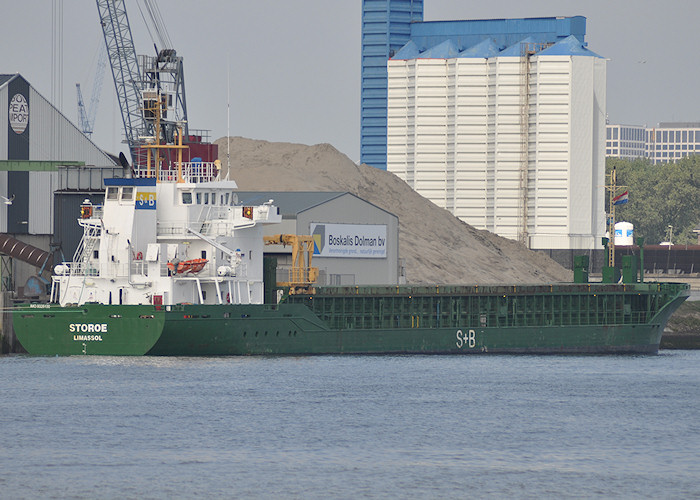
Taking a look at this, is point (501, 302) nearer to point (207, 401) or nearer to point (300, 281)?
point (300, 281)

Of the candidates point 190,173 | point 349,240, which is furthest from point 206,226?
point 349,240

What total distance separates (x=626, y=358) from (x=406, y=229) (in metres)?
44.6

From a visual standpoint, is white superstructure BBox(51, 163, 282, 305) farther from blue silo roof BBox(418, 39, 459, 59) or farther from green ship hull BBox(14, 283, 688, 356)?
blue silo roof BBox(418, 39, 459, 59)

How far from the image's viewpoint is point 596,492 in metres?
36.7

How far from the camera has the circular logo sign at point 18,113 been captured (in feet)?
260

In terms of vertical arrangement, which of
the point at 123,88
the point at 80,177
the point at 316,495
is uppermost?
the point at 123,88

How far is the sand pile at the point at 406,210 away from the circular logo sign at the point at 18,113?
1152 inches

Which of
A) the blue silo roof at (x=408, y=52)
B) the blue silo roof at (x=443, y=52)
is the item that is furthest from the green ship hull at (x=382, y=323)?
the blue silo roof at (x=408, y=52)

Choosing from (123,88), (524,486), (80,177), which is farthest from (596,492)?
(123,88)

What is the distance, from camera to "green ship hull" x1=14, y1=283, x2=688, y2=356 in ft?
197

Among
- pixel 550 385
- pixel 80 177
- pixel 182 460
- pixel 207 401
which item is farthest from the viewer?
pixel 80 177

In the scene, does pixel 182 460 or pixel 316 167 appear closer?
pixel 182 460

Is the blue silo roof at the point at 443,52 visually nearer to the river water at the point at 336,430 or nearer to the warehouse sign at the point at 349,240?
the warehouse sign at the point at 349,240

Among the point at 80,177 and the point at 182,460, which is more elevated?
the point at 80,177
